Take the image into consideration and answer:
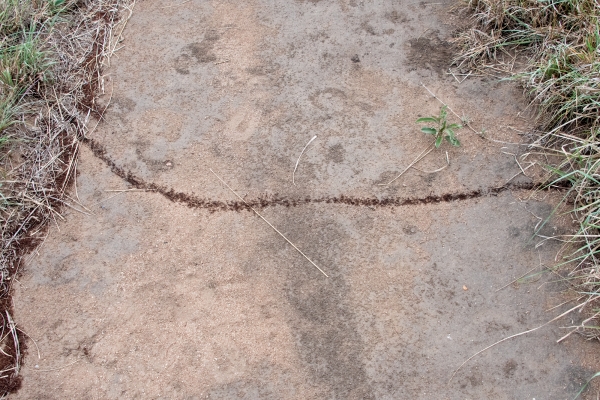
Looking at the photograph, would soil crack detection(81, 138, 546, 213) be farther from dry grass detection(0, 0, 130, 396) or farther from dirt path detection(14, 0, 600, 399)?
dry grass detection(0, 0, 130, 396)

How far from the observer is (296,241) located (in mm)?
2023

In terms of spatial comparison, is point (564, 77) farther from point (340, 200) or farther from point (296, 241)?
point (296, 241)

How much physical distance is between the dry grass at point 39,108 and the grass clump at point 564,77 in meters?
1.51

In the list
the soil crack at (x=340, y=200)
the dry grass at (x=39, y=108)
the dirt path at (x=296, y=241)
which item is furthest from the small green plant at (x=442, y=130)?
the dry grass at (x=39, y=108)

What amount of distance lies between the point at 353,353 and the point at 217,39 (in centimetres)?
147

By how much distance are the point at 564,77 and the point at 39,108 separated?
1951 millimetres

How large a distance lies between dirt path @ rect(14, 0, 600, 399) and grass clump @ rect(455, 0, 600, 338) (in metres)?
0.08

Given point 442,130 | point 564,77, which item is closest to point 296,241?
point 442,130

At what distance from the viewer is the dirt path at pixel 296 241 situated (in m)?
1.79

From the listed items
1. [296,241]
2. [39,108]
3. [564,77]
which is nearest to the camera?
[296,241]

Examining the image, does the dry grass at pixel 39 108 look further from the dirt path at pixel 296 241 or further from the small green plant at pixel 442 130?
the small green plant at pixel 442 130

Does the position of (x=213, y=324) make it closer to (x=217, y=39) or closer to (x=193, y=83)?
(x=193, y=83)

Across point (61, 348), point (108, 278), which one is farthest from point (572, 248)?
point (61, 348)

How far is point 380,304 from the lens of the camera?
189 centimetres
